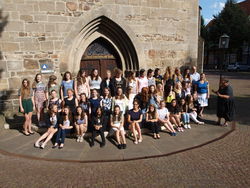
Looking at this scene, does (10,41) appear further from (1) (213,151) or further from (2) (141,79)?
(1) (213,151)

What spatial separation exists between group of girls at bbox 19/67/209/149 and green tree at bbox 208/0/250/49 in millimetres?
30740

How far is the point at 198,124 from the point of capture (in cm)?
644

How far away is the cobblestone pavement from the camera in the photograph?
3.40m

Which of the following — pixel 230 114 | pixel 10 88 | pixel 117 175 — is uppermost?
pixel 10 88

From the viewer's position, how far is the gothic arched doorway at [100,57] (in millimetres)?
8117

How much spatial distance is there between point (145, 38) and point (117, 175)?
18.9ft

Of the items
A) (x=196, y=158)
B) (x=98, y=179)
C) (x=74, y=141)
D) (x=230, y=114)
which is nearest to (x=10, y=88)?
(x=74, y=141)

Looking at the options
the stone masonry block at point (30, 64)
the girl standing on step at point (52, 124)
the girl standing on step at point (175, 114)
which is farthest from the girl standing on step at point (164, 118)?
the stone masonry block at point (30, 64)

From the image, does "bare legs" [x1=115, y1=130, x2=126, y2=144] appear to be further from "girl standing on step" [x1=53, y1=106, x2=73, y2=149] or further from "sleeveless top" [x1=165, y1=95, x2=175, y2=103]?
"sleeveless top" [x1=165, y1=95, x2=175, y2=103]

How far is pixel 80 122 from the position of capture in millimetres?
5082

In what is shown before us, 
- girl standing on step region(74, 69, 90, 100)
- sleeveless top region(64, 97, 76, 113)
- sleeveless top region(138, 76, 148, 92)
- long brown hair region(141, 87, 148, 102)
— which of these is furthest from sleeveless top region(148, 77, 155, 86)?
sleeveless top region(64, 97, 76, 113)

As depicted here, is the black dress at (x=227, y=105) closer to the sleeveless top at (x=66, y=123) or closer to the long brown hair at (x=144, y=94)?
the long brown hair at (x=144, y=94)

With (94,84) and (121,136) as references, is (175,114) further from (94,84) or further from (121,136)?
(94,84)

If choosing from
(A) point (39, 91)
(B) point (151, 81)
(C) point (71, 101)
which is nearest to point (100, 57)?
(B) point (151, 81)
